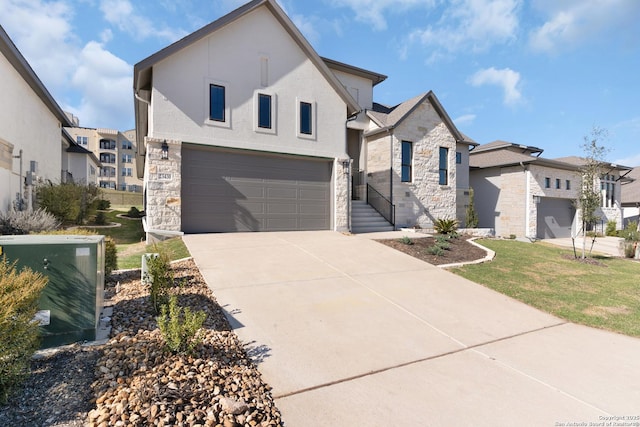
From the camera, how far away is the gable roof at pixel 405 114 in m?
16.2

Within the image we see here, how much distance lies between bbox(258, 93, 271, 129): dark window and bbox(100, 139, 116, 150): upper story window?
6350cm

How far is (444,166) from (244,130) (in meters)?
11.7

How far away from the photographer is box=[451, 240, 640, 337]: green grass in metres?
6.01

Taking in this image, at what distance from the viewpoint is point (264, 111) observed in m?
12.2

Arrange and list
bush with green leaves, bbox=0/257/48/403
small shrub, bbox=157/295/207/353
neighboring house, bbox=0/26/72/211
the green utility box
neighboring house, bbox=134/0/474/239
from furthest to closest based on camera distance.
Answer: neighboring house, bbox=0/26/72/211
neighboring house, bbox=134/0/474/239
the green utility box
small shrub, bbox=157/295/207/353
bush with green leaves, bbox=0/257/48/403

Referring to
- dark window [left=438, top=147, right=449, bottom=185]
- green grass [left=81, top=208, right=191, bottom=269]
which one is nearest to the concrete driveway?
green grass [left=81, top=208, right=191, bottom=269]

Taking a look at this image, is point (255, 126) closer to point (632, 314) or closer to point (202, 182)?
point (202, 182)

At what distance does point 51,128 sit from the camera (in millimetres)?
16406

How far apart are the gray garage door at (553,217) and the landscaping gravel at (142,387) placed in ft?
80.7

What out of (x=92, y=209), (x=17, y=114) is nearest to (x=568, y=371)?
(x=17, y=114)

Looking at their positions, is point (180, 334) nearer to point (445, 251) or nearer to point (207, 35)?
point (445, 251)

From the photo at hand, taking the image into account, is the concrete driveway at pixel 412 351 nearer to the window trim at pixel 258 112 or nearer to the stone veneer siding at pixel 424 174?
the window trim at pixel 258 112

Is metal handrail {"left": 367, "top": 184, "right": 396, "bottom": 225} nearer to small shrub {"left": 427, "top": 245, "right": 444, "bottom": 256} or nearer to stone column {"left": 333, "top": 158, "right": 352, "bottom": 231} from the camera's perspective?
stone column {"left": 333, "top": 158, "right": 352, "bottom": 231}

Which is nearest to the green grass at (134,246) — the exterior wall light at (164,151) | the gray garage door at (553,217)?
the exterior wall light at (164,151)
